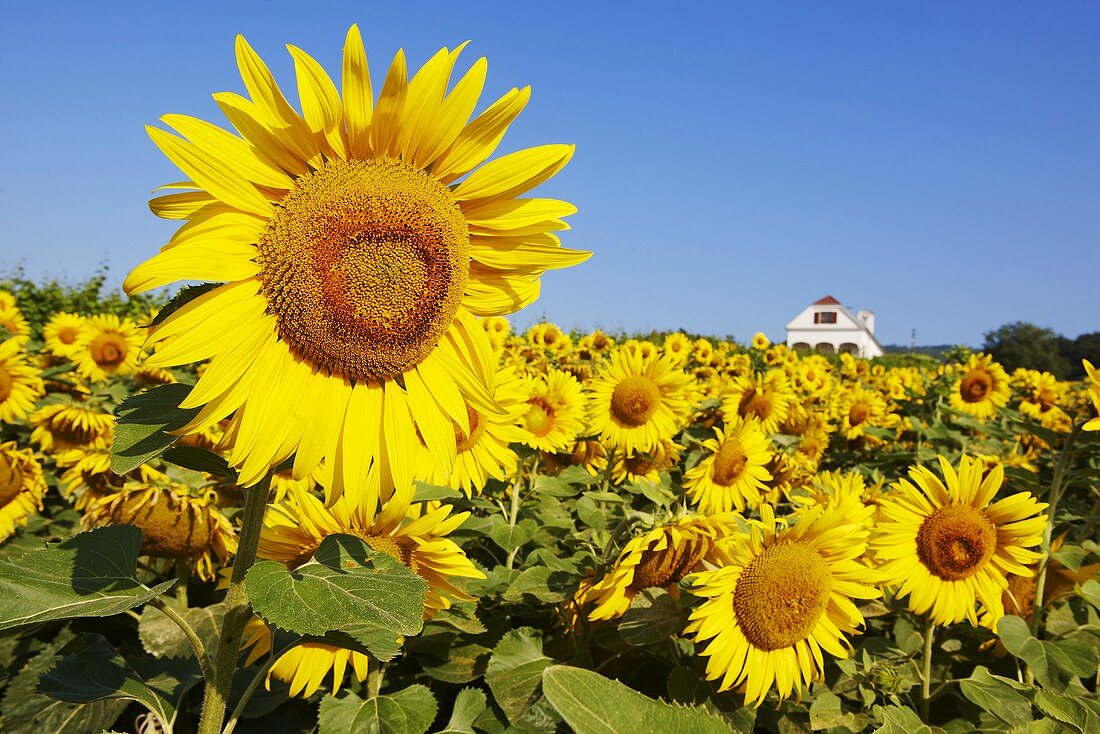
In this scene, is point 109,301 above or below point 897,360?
below

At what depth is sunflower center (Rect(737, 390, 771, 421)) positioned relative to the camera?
5480 millimetres

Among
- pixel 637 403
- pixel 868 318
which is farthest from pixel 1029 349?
pixel 637 403

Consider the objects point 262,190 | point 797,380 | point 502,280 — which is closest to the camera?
point 262,190

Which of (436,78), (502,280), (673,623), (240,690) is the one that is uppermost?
(436,78)

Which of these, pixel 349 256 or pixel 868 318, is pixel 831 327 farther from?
pixel 349 256

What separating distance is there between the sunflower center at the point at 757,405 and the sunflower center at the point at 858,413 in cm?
208

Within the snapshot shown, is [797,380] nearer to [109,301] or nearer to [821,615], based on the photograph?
[821,615]

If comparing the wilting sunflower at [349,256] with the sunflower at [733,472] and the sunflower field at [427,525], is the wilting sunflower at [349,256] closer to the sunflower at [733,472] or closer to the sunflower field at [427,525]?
the sunflower field at [427,525]

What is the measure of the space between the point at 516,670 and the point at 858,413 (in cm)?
583

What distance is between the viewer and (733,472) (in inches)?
151

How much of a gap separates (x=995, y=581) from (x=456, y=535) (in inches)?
81.2

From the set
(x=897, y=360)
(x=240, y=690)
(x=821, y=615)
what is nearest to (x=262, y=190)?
(x=240, y=690)

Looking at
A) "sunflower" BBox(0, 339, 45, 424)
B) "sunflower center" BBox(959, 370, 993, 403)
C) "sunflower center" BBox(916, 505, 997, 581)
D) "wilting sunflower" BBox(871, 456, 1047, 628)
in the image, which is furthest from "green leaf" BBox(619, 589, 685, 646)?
"sunflower center" BBox(959, 370, 993, 403)

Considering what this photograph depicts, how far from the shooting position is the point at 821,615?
2.26 meters
